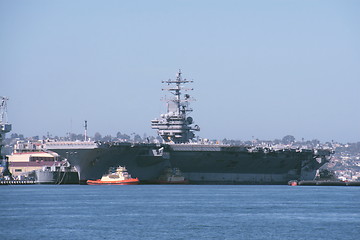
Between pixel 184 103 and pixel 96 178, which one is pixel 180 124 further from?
pixel 96 178

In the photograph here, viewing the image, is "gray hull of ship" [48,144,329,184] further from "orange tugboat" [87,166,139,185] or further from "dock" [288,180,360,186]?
"dock" [288,180,360,186]

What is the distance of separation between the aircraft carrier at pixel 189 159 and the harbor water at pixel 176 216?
37.3 feet

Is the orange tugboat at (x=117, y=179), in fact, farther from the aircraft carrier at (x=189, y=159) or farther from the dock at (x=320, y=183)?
the dock at (x=320, y=183)

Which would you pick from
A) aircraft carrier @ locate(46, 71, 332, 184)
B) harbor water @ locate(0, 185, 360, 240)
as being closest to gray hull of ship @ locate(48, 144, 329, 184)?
aircraft carrier @ locate(46, 71, 332, 184)

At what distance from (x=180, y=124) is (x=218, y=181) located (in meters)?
7.16

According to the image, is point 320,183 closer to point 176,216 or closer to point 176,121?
point 176,121

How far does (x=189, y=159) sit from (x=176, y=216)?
94.1ft

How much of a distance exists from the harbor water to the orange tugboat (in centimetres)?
1234

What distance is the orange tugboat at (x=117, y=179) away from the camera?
209 ft

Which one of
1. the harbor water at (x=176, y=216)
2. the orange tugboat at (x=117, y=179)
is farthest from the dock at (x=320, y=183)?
the harbor water at (x=176, y=216)

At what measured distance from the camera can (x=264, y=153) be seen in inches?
2598

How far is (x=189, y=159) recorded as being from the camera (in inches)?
2569

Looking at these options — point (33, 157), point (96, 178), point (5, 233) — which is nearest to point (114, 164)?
point (96, 178)

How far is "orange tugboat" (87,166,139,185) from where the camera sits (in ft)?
209
